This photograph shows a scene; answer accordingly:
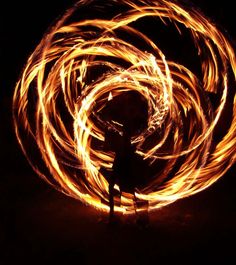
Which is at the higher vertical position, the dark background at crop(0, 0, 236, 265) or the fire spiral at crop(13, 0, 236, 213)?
the fire spiral at crop(13, 0, 236, 213)

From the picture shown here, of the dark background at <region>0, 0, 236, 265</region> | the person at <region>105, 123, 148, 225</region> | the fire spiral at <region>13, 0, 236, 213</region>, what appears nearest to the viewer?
the dark background at <region>0, 0, 236, 265</region>

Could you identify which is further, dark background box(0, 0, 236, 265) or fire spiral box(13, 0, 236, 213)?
fire spiral box(13, 0, 236, 213)

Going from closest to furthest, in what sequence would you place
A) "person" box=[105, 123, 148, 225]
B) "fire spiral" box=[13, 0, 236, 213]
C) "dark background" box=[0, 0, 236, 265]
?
"dark background" box=[0, 0, 236, 265] < "person" box=[105, 123, 148, 225] < "fire spiral" box=[13, 0, 236, 213]

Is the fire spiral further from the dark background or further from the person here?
the person

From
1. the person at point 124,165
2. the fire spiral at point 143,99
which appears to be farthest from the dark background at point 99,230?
the person at point 124,165

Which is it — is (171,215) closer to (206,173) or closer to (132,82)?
(206,173)

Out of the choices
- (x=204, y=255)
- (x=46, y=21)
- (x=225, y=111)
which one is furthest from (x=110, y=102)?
(x=46, y=21)

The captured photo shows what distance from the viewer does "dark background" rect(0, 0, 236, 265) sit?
15.3ft

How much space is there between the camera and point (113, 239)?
5188mm

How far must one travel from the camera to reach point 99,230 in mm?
5477

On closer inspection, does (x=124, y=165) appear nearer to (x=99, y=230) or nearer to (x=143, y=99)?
(x=99, y=230)

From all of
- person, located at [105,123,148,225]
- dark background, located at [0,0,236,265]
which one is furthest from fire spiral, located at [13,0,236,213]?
person, located at [105,123,148,225]

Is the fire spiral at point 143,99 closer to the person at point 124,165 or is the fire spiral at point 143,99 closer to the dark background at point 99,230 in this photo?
the dark background at point 99,230

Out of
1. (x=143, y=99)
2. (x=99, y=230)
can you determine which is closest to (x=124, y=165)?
(x=99, y=230)
